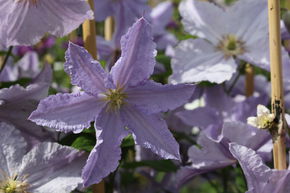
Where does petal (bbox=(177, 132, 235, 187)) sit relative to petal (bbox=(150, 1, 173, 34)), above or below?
below

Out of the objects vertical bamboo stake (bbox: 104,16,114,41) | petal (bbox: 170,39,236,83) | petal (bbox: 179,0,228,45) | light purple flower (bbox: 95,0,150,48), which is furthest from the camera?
vertical bamboo stake (bbox: 104,16,114,41)

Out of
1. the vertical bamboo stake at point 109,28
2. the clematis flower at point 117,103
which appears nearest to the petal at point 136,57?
the clematis flower at point 117,103

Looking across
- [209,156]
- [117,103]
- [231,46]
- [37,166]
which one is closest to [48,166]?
[37,166]

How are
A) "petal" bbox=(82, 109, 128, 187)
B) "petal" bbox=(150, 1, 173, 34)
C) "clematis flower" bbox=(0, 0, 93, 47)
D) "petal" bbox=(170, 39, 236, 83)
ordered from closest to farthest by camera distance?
"petal" bbox=(82, 109, 128, 187) < "clematis flower" bbox=(0, 0, 93, 47) < "petal" bbox=(170, 39, 236, 83) < "petal" bbox=(150, 1, 173, 34)

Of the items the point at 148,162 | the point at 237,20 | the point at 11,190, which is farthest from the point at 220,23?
the point at 11,190

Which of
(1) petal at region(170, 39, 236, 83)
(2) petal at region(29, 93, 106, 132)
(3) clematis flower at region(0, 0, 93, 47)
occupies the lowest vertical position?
(2) petal at region(29, 93, 106, 132)

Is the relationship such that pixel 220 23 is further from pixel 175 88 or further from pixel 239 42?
pixel 175 88

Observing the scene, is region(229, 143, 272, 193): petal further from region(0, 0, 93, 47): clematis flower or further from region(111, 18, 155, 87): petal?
region(0, 0, 93, 47): clematis flower

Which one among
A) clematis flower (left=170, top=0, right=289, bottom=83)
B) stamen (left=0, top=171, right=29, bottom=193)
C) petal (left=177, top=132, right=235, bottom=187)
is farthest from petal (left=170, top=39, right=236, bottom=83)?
stamen (left=0, top=171, right=29, bottom=193)
